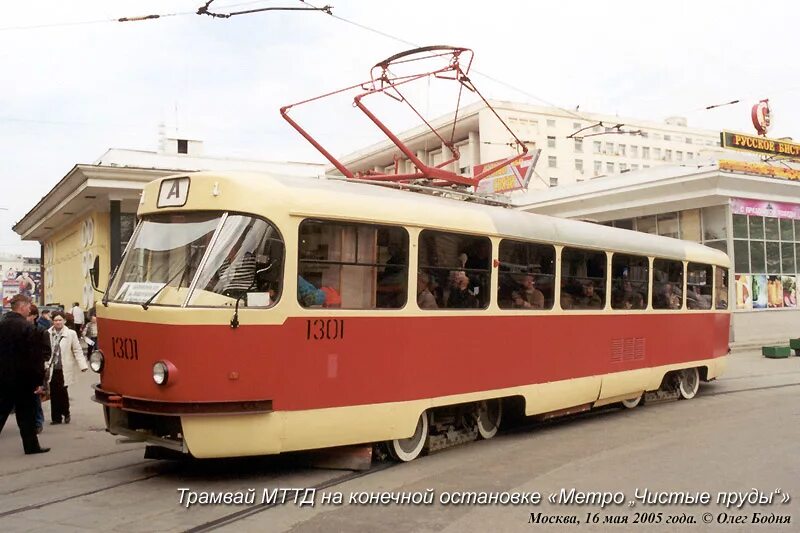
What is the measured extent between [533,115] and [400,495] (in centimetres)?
7088

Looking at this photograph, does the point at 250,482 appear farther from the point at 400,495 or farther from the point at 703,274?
the point at 703,274

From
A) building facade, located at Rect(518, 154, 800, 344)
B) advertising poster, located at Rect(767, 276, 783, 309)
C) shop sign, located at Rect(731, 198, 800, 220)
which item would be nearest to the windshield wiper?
building facade, located at Rect(518, 154, 800, 344)

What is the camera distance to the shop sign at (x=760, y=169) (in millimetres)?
26953

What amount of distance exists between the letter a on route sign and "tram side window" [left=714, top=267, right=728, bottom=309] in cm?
1052

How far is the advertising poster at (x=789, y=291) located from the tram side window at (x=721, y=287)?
683 inches

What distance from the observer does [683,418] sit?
10.7 meters

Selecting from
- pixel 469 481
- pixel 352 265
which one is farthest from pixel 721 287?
pixel 352 265

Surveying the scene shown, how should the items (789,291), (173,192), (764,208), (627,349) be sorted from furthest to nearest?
1. (789,291)
2. (764,208)
3. (627,349)
4. (173,192)

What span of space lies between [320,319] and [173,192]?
1.84m

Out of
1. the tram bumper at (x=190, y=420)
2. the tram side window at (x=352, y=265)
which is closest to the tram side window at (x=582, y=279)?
the tram side window at (x=352, y=265)

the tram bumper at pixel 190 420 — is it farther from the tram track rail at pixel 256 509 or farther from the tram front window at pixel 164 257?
the tram front window at pixel 164 257

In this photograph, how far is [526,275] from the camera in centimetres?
918

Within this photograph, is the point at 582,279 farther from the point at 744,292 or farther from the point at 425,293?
the point at 744,292

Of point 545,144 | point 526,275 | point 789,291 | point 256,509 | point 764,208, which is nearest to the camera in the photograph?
point 256,509
